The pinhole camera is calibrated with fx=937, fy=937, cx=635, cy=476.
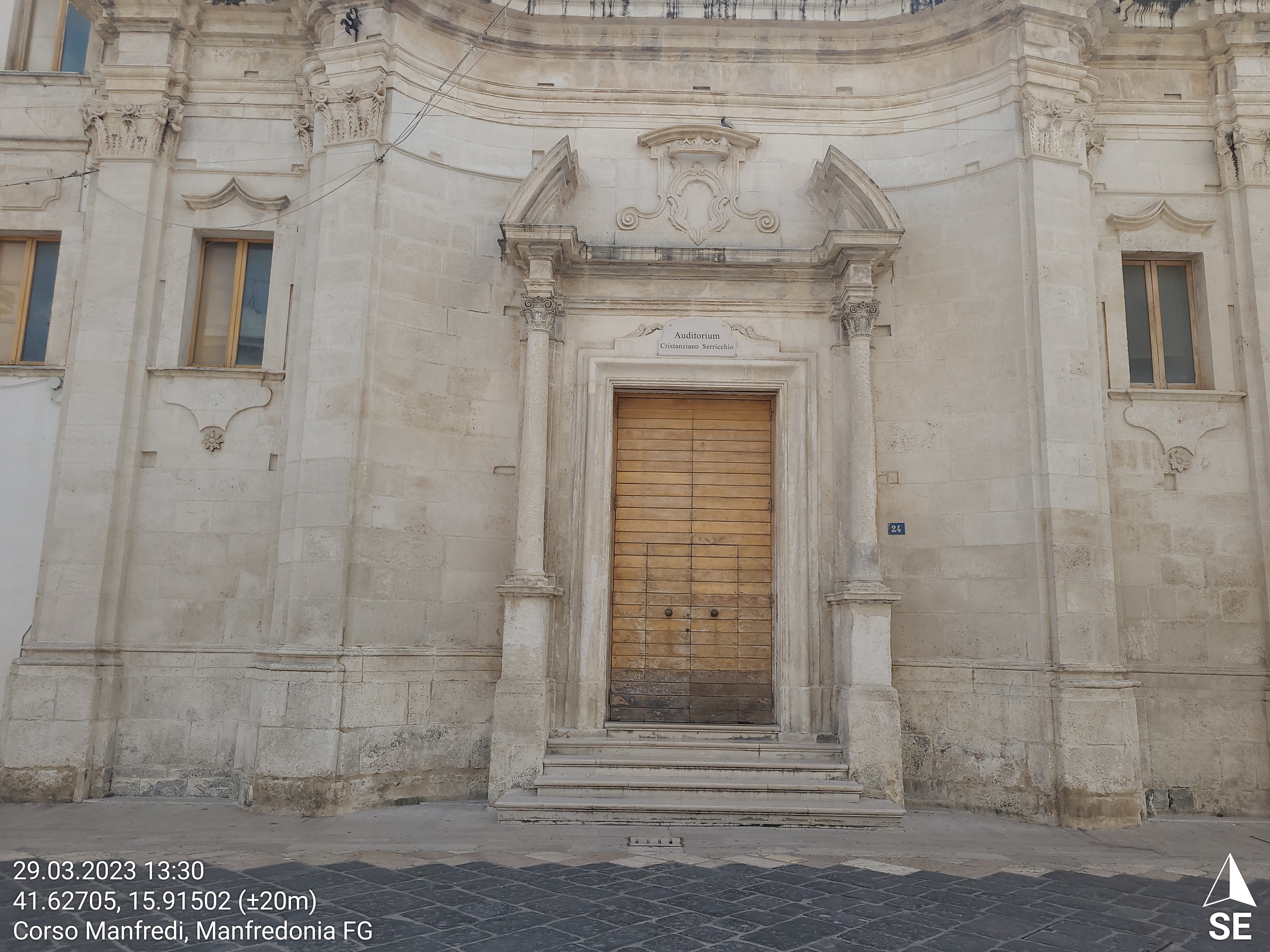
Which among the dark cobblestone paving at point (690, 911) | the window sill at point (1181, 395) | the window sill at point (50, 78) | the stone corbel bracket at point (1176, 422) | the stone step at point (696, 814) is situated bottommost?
the dark cobblestone paving at point (690, 911)

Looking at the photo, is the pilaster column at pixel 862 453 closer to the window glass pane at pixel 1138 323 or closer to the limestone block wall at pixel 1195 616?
the limestone block wall at pixel 1195 616

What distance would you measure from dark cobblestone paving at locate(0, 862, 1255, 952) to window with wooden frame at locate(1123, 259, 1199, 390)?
600 centimetres

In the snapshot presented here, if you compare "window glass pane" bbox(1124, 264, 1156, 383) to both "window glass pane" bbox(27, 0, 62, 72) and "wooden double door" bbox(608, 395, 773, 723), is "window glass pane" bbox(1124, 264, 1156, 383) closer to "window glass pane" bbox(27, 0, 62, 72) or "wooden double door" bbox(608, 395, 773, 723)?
"wooden double door" bbox(608, 395, 773, 723)

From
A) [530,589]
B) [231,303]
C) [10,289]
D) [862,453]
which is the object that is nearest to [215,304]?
[231,303]

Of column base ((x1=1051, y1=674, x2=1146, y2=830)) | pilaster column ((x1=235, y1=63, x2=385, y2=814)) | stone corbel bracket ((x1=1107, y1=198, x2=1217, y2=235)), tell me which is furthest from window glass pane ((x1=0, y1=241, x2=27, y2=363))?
stone corbel bracket ((x1=1107, y1=198, x2=1217, y2=235))

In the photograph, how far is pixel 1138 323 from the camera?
1106 cm

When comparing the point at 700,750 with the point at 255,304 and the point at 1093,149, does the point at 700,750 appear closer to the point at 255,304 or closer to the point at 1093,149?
the point at 255,304

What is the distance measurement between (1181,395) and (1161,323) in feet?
3.32

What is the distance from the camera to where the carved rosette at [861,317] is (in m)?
10.3

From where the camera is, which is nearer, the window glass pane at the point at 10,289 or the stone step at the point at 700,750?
the stone step at the point at 700,750

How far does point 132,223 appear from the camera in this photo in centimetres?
1079

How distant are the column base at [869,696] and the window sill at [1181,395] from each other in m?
3.58

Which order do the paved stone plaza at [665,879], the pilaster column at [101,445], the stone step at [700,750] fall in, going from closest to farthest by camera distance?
the paved stone plaza at [665,879] → the stone step at [700,750] → the pilaster column at [101,445]

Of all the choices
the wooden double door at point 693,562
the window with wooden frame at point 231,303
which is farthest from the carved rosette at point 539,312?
the window with wooden frame at point 231,303
